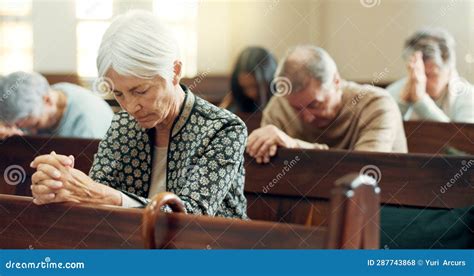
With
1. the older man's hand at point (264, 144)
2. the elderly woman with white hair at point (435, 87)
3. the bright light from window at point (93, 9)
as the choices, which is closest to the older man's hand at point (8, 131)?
the older man's hand at point (264, 144)

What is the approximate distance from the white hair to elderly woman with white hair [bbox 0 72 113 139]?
2.54 ft

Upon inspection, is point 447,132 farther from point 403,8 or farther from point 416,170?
point 403,8

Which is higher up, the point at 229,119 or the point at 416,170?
the point at 229,119

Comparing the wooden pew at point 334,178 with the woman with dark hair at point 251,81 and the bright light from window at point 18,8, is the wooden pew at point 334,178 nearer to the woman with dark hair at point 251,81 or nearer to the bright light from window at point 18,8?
the woman with dark hair at point 251,81

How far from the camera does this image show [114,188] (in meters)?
1.70

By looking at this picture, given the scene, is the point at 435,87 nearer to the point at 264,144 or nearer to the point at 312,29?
the point at 264,144

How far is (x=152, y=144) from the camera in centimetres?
172

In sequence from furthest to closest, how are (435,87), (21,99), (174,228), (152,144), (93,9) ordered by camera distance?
(93,9) → (435,87) → (21,99) → (152,144) → (174,228)

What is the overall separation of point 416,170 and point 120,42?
767 millimetres
